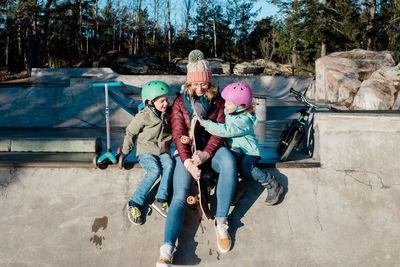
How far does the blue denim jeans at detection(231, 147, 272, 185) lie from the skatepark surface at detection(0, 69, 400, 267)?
270 mm

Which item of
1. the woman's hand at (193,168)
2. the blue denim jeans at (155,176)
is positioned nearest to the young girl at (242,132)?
the woman's hand at (193,168)

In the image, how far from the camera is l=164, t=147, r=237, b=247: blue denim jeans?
2.61 meters

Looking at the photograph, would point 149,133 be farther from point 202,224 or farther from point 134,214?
point 202,224

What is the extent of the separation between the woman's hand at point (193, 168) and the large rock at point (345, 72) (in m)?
12.5

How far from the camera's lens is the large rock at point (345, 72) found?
1369cm

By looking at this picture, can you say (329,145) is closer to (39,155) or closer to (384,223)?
(384,223)

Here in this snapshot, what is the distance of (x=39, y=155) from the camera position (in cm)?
479

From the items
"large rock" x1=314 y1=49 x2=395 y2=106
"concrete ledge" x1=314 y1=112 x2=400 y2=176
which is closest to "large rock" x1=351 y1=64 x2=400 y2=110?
"large rock" x1=314 y1=49 x2=395 y2=106

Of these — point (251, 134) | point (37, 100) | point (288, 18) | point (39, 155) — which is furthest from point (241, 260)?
point (288, 18)

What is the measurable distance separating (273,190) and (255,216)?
32 cm

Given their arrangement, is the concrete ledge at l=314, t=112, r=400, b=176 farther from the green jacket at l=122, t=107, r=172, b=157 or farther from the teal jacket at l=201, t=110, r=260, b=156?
the green jacket at l=122, t=107, r=172, b=157

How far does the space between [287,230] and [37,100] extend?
10035mm

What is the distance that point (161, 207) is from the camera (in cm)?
287

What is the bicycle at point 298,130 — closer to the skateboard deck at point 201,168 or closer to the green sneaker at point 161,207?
the skateboard deck at point 201,168
